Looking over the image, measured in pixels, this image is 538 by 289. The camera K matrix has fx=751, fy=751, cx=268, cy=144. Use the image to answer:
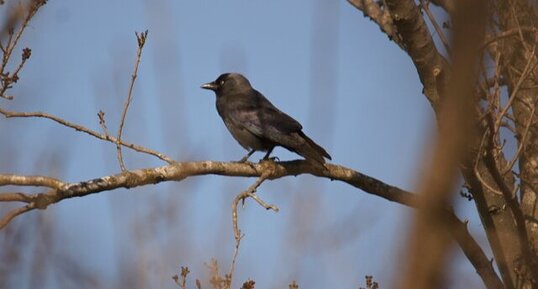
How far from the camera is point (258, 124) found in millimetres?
7500

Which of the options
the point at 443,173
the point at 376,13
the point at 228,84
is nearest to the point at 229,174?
the point at 376,13

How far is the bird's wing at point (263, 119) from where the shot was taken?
23.7ft

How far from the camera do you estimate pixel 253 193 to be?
4848mm

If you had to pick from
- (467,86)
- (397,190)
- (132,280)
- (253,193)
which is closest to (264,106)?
(397,190)

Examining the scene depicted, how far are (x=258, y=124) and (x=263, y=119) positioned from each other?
3.6 inches

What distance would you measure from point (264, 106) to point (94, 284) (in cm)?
364

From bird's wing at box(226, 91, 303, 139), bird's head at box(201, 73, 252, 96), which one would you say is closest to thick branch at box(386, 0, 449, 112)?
bird's wing at box(226, 91, 303, 139)

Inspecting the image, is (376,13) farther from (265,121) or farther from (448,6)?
(448,6)

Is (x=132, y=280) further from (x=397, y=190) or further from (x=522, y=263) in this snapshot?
(x=522, y=263)

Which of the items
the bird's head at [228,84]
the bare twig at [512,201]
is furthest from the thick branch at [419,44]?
the bird's head at [228,84]

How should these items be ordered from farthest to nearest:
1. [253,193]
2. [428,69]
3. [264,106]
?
[264,106] < [428,69] < [253,193]

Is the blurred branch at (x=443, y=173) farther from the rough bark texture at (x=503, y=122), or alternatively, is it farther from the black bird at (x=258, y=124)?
the black bird at (x=258, y=124)

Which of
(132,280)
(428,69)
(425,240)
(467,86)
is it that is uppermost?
(428,69)

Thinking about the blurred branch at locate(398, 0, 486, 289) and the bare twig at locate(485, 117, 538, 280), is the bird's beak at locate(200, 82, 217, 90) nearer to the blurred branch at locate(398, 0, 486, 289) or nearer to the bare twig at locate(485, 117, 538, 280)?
the bare twig at locate(485, 117, 538, 280)
